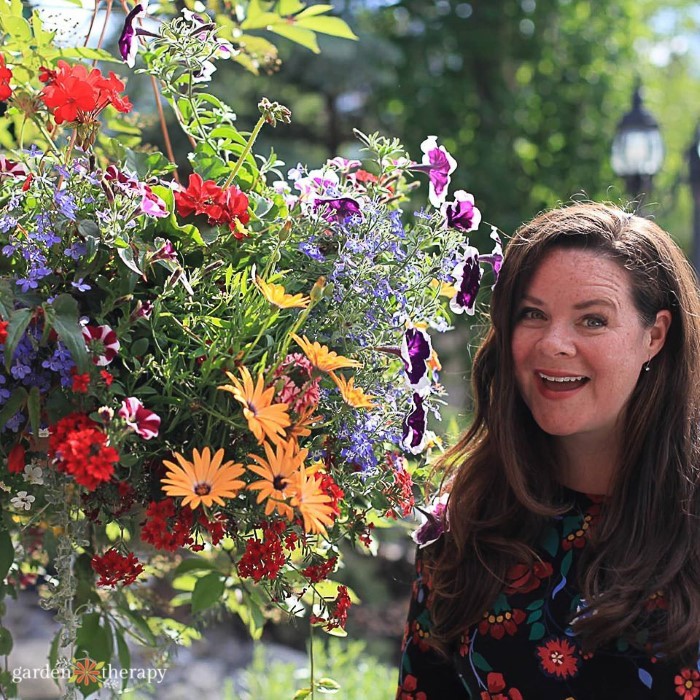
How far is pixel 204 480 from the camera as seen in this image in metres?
0.94

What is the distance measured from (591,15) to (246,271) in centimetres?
634

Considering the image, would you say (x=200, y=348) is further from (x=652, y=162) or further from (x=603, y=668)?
(x=652, y=162)

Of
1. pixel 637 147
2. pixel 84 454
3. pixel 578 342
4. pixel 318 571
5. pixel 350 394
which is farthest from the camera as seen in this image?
pixel 637 147

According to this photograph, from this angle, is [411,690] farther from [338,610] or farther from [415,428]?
[415,428]

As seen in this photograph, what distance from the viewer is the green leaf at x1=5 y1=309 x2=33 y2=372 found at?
93cm

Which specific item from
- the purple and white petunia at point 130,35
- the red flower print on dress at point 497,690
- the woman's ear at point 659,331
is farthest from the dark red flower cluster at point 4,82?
the red flower print on dress at point 497,690

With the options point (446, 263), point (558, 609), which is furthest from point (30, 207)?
point (558, 609)

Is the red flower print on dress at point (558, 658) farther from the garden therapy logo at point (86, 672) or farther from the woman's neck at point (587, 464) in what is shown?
the garden therapy logo at point (86, 672)

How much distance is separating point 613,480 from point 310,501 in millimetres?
699

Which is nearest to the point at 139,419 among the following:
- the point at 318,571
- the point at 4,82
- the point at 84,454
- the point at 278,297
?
the point at 84,454

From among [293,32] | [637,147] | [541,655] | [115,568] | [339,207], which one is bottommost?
[541,655]

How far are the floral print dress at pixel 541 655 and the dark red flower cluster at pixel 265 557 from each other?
541 mm

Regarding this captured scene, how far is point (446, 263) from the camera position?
1.19 metres

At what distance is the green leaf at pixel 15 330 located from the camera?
93 centimetres
